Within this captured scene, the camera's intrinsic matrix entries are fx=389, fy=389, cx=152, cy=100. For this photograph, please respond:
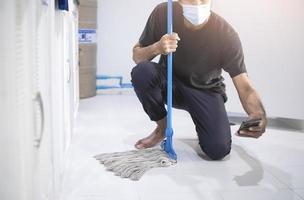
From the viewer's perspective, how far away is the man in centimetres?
130

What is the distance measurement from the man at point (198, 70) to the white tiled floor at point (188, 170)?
11 cm

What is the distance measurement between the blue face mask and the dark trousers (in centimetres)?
22

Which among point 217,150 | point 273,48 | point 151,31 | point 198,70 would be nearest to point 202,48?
point 198,70

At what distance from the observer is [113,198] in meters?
1.00

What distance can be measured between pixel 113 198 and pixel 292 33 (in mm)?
1121

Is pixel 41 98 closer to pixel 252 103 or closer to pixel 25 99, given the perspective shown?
pixel 25 99

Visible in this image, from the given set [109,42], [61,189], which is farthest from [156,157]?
[109,42]

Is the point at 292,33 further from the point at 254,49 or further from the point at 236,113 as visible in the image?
the point at 236,113

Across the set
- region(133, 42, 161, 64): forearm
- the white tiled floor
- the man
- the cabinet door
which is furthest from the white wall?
the cabinet door

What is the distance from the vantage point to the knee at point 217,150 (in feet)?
4.30

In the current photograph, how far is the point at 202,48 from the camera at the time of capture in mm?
1335

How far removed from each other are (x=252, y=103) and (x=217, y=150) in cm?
20

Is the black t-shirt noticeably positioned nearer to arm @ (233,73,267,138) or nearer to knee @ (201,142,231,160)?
arm @ (233,73,267,138)

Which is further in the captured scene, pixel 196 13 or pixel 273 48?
pixel 273 48
